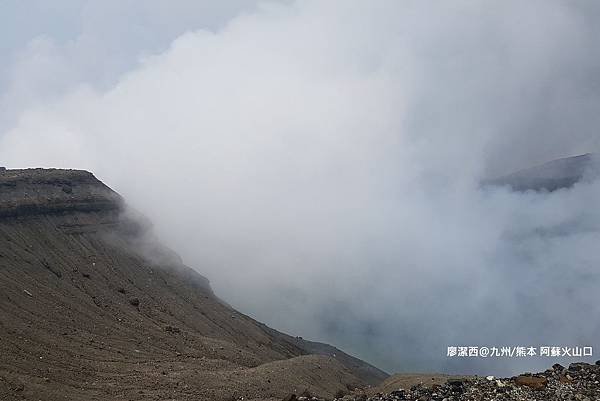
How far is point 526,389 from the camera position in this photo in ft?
84.4

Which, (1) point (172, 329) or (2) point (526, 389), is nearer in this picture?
(2) point (526, 389)

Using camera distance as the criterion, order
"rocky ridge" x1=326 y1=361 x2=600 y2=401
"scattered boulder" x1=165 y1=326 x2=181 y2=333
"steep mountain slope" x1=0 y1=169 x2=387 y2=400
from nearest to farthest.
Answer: "rocky ridge" x1=326 y1=361 x2=600 y2=401 < "steep mountain slope" x1=0 y1=169 x2=387 y2=400 < "scattered boulder" x1=165 y1=326 x2=181 y2=333

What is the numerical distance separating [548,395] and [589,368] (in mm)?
4372

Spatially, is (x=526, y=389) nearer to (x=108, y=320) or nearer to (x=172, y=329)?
(x=172, y=329)

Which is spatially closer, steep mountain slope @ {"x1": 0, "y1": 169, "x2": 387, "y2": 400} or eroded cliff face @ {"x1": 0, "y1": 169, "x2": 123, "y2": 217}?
steep mountain slope @ {"x1": 0, "y1": 169, "x2": 387, "y2": 400}

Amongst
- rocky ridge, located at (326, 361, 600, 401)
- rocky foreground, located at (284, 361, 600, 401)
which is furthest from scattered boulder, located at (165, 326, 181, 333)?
rocky foreground, located at (284, 361, 600, 401)

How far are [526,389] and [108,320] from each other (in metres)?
40.1

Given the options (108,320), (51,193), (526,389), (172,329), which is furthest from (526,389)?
(51,193)

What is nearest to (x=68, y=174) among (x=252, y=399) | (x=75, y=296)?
(x=75, y=296)

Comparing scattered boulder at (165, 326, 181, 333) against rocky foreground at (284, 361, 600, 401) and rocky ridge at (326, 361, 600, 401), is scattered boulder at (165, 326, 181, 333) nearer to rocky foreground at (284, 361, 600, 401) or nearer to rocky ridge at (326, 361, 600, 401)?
rocky ridge at (326, 361, 600, 401)

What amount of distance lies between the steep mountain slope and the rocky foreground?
55.8 ft

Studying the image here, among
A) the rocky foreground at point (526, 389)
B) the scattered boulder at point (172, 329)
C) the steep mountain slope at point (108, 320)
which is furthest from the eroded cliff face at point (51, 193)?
the rocky foreground at point (526, 389)

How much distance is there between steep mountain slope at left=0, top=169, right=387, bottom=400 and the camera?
38531 mm

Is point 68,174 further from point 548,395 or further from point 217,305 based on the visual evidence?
point 548,395
